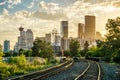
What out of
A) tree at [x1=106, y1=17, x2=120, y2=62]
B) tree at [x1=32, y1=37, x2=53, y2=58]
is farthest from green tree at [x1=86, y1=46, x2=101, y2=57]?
tree at [x1=106, y1=17, x2=120, y2=62]

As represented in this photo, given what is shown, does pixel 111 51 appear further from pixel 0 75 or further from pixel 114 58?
pixel 0 75

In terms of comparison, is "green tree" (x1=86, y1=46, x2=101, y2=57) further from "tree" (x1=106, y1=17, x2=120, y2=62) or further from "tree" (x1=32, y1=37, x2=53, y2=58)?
"tree" (x1=106, y1=17, x2=120, y2=62)

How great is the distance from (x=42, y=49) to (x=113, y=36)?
41196 millimetres

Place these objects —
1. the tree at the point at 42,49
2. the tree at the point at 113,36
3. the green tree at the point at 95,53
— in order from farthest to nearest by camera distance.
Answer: the green tree at the point at 95,53 → the tree at the point at 42,49 → the tree at the point at 113,36

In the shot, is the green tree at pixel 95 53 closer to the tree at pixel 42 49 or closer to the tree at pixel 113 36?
the tree at pixel 42 49

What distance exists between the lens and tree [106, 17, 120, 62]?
77.7 m

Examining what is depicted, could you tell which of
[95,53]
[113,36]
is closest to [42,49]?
[95,53]

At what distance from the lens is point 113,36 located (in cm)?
8225

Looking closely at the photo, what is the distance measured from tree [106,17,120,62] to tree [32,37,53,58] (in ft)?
96.5

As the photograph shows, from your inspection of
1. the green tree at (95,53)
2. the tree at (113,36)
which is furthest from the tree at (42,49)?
the tree at (113,36)

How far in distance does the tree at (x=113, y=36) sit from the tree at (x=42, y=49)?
96.5 ft

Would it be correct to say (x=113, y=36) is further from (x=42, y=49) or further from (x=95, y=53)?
(x=95, y=53)

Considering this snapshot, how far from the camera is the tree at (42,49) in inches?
4350

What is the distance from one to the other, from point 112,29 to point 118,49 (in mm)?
9683
